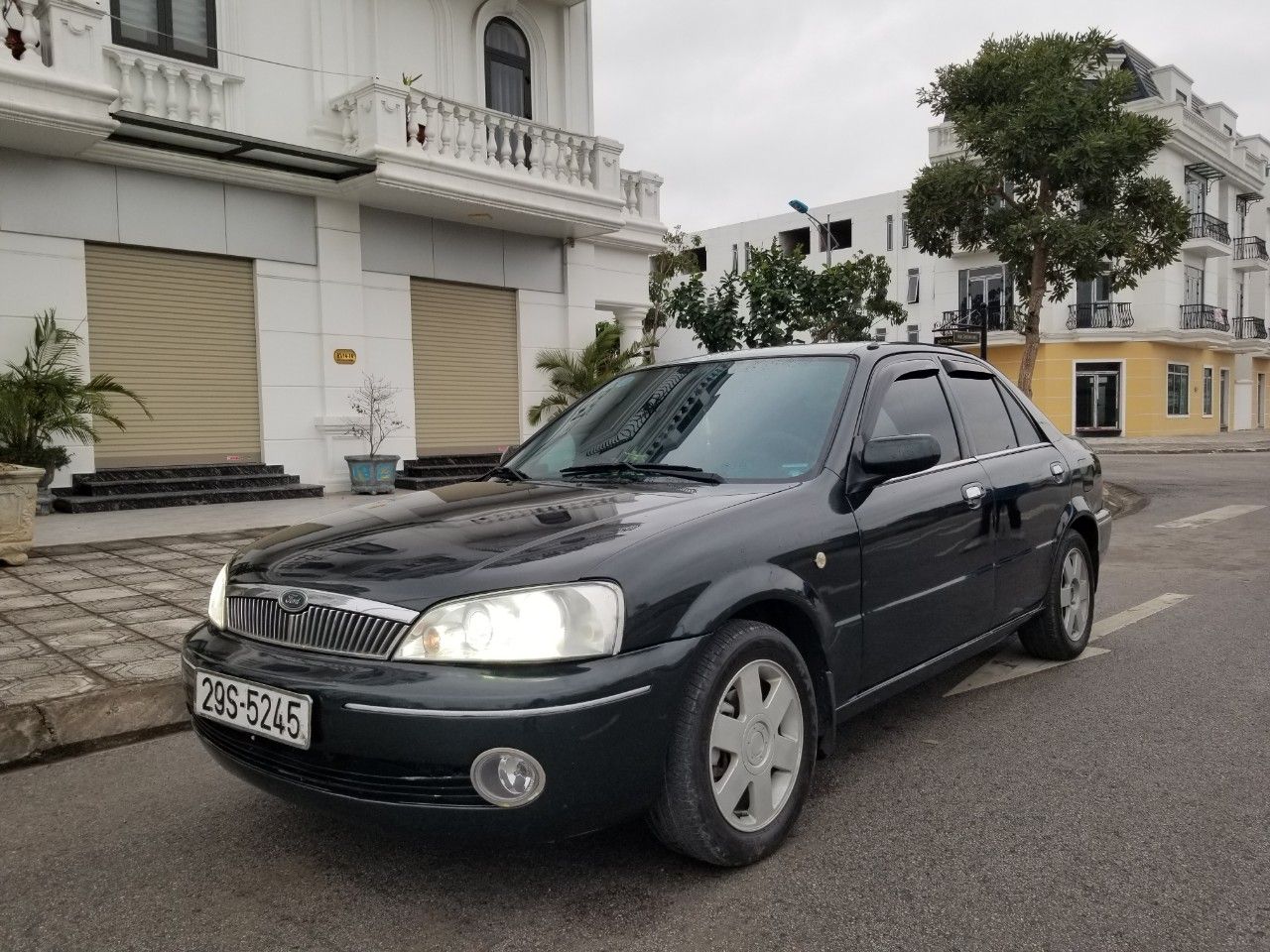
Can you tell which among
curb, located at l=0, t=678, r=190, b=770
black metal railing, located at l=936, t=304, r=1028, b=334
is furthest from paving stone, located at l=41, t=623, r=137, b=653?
black metal railing, located at l=936, t=304, r=1028, b=334

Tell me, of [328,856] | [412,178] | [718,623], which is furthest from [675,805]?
[412,178]

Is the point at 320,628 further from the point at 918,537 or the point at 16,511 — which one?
the point at 16,511

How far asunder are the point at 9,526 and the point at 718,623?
647 centimetres

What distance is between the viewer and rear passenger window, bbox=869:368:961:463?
373cm

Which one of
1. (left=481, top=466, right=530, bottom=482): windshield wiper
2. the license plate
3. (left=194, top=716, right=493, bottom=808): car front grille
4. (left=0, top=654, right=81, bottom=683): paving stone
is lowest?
(left=0, top=654, right=81, bottom=683): paving stone

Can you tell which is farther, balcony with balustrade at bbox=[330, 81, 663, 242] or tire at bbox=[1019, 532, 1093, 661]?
balcony with balustrade at bbox=[330, 81, 663, 242]

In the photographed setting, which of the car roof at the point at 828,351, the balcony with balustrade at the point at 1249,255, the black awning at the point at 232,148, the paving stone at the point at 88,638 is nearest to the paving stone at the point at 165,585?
the paving stone at the point at 88,638

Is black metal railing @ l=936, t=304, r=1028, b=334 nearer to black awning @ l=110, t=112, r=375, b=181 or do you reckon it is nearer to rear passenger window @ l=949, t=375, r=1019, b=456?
black awning @ l=110, t=112, r=375, b=181

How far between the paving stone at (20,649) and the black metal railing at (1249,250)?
1901 inches

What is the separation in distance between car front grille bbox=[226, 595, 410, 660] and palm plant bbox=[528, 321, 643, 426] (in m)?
13.0

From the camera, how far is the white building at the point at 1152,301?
36062mm

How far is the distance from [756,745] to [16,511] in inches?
254

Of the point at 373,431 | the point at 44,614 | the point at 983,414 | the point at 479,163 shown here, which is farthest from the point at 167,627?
the point at 479,163

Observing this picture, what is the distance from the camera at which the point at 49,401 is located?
410 inches
